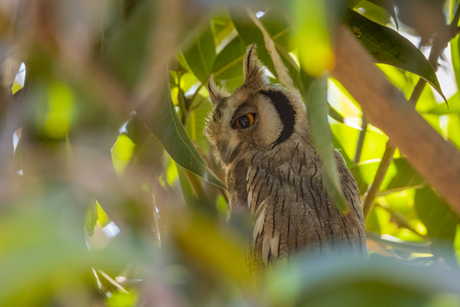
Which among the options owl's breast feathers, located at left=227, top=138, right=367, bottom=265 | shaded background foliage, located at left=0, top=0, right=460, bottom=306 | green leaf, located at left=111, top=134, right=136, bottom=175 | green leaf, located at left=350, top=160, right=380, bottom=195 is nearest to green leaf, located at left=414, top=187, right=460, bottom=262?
green leaf, located at left=350, top=160, right=380, bottom=195

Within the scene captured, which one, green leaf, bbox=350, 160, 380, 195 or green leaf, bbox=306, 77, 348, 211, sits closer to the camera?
green leaf, bbox=306, 77, 348, 211

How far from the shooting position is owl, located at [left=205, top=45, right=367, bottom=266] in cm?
123

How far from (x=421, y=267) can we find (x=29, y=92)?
30.1 inches

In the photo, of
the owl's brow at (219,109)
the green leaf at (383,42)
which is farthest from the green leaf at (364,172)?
the green leaf at (383,42)

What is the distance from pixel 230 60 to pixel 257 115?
244 mm

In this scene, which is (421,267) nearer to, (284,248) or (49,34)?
(49,34)

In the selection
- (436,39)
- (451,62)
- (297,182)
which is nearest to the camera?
(436,39)

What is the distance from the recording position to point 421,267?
0.36 meters

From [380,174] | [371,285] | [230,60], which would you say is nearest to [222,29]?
[230,60]

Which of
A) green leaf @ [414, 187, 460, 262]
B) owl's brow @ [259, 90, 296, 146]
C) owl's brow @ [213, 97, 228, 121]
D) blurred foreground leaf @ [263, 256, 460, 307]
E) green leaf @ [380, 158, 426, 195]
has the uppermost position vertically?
owl's brow @ [213, 97, 228, 121]

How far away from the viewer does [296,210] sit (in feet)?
4.07

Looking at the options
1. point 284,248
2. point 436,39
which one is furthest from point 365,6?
point 284,248

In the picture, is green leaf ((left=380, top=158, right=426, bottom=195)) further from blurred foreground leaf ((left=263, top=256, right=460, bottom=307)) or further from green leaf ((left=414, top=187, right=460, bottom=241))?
blurred foreground leaf ((left=263, top=256, right=460, bottom=307))

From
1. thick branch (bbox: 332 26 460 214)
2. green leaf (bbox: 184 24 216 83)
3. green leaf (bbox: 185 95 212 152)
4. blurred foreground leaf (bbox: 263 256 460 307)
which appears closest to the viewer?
blurred foreground leaf (bbox: 263 256 460 307)
